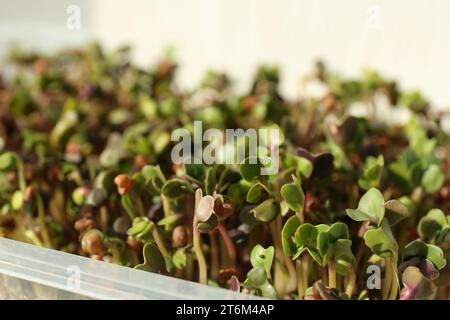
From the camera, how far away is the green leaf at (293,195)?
1.98ft

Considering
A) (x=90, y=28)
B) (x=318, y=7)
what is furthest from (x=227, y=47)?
(x=90, y=28)

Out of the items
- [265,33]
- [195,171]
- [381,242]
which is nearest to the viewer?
[381,242]

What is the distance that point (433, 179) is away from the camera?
2.52ft

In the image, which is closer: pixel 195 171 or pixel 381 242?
pixel 381 242

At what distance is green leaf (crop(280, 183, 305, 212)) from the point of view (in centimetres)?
60

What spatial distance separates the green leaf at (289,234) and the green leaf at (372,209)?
0.05 m

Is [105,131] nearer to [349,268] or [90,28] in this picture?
[349,268]

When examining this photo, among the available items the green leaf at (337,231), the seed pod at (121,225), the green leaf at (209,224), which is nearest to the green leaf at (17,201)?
the seed pod at (121,225)

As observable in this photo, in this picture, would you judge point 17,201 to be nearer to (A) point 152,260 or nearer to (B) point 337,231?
(A) point 152,260

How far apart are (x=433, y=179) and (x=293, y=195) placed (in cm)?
24

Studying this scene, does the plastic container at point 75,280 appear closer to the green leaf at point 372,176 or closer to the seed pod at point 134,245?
the seed pod at point 134,245

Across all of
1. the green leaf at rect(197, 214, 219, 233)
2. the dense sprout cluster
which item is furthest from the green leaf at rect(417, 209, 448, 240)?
the green leaf at rect(197, 214, 219, 233)

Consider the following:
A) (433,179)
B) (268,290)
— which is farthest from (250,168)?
(433,179)

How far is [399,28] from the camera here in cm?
154
